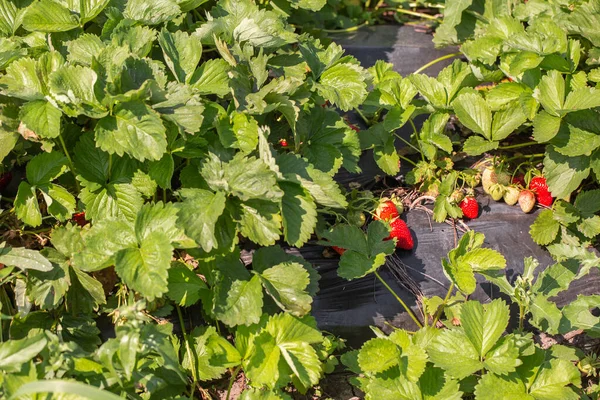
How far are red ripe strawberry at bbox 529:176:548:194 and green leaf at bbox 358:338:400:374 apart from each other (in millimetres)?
966

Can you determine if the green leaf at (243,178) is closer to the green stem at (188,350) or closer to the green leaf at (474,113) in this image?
the green stem at (188,350)

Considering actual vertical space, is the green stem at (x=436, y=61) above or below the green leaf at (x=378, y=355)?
above

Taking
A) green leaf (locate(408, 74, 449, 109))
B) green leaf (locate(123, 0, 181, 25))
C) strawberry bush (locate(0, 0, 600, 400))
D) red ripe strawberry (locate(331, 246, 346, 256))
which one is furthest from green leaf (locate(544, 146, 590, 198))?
green leaf (locate(123, 0, 181, 25))

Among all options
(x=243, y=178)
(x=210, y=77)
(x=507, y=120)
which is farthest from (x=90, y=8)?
(x=507, y=120)

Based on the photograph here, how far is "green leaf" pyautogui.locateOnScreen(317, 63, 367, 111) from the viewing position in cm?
222

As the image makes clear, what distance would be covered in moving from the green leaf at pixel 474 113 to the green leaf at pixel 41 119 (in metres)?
1.40

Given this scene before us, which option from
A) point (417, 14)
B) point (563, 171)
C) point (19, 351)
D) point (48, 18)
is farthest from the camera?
point (417, 14)

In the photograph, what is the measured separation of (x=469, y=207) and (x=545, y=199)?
303 mm

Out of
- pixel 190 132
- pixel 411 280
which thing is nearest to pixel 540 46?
pixel 411 280

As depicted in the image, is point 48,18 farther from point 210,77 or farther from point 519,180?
point 519,180

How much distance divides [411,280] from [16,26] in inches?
61.1

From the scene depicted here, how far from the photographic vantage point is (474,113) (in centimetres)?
250

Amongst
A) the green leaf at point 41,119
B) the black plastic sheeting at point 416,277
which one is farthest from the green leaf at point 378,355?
the green leaf at point 41,119

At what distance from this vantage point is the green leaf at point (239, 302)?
1.87m
